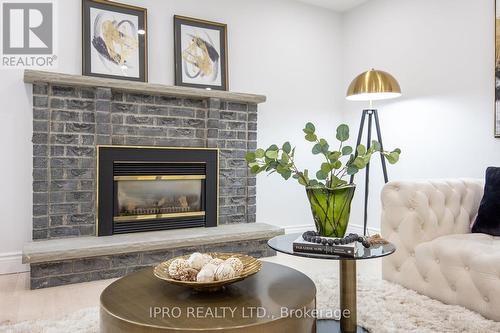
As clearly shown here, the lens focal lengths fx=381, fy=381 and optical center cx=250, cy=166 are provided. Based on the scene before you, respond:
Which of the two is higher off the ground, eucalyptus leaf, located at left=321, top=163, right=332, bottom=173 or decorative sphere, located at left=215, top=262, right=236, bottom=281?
eucalyptus leaf, located at left=321, top=163, right=332, bottom=173

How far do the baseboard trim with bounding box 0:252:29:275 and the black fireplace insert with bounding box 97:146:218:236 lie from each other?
0.62m

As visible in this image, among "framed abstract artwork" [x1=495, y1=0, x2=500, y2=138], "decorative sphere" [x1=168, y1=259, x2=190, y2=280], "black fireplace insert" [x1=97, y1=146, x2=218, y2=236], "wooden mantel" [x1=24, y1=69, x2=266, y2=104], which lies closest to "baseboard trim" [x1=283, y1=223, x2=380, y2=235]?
"black fireplace insert" [x1=97, y1=146, x2=218, y2=236]

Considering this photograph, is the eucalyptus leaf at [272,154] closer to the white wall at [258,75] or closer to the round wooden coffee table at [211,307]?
the round wooden coffee table at [211,307]

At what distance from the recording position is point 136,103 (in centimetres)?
329

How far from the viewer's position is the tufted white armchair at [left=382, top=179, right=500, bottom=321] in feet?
6.55

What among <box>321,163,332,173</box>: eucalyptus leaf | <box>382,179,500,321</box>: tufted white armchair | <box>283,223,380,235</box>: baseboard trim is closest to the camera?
<box>321,163,332,173</box>: eucalyptus leaf

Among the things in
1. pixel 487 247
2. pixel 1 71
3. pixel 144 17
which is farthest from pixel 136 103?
pixel 487 247

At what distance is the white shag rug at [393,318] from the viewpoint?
1.82 m

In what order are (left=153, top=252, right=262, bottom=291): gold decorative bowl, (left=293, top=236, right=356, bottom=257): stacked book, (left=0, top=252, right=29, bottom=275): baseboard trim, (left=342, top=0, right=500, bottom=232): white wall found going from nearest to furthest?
1. (left=153, top=252, right=262, bottom=291): gold decorative bowl
2. (left=293, top=236, right=356, bottom=257): stacked book
3. (left=0, top=252, right=29, bottom=275): baseboard trim
4. (left=342, top=0, right=500, bottom=232): white wall

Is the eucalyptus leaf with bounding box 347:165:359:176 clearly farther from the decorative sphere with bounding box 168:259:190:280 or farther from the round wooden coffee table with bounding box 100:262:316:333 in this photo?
the decorative sphere with bounding box 168:259:190:280

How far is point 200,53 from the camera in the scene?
3598 mm

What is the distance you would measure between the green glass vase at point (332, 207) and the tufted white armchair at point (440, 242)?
873 mm

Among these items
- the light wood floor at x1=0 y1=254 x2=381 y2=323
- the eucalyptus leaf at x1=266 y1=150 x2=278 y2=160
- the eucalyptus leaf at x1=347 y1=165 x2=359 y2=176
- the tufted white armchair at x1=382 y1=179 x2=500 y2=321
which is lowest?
the light wood floor at x1=0 y1=254 x2=381 y2=323
